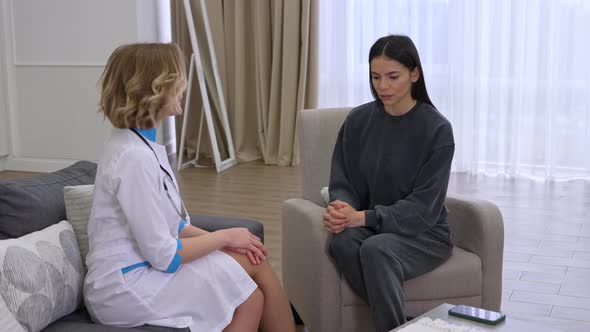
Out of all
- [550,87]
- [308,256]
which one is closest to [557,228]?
[550,87]

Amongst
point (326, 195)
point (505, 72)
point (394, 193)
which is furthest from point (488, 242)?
point (505, 72)

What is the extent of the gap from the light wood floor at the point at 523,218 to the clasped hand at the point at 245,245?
123cm

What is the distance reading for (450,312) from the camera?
6.36 ft

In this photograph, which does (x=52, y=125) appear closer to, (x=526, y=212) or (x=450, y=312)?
(x=526, y=212)

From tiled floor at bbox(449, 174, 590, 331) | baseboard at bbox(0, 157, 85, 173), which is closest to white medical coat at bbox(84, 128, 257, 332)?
tiled floor at bbox(449, 174, 590, 331)

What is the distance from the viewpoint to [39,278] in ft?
5.89

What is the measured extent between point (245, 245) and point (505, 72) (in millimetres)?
3760

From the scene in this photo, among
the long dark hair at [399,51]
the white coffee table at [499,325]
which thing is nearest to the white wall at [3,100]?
the long dark hair at [399,51]

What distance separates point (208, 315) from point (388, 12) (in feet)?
13.4

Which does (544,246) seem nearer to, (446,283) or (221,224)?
(446,283)

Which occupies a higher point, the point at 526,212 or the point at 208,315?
the point at 208,315

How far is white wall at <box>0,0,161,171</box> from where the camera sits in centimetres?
558

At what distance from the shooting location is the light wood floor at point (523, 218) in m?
3.00

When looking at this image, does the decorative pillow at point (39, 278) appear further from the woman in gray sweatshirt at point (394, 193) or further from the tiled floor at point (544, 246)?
the tiled floor at point (544, 246)
